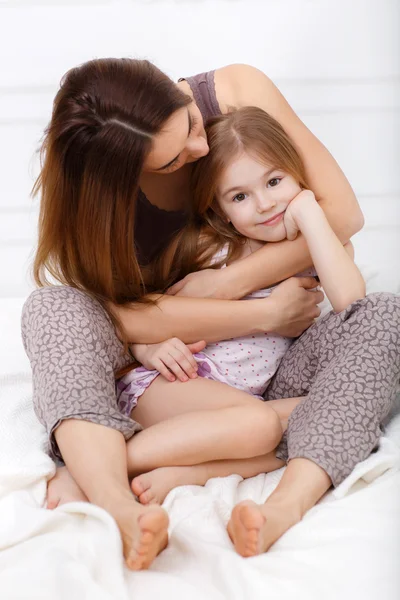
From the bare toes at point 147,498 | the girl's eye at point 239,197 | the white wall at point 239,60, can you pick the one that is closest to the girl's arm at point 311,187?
the girl's eye at point 239,197

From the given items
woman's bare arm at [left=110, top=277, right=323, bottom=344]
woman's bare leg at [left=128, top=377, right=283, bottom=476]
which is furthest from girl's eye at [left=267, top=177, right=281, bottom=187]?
woman's bare leg at [left=128, top=377, right=283, bottom=476]

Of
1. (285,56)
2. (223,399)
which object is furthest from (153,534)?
(285,56)

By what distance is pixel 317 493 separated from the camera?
3.97 feet

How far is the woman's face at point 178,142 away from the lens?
1403 millimetres

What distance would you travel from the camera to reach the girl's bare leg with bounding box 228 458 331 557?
3.48ft

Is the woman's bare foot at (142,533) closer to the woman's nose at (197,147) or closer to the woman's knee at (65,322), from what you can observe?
the woman's knee at (65,322)

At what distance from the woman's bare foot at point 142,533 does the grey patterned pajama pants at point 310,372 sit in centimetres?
21

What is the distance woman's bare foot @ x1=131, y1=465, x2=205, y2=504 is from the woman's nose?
0.54m

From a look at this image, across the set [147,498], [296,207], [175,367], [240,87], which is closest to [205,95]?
[240,87]

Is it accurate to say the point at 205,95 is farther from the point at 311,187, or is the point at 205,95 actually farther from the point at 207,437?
the point at 207,437

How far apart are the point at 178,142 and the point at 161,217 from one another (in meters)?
0.32

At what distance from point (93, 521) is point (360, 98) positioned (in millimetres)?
1786

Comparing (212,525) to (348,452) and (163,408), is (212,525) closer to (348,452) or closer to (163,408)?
(348,452)

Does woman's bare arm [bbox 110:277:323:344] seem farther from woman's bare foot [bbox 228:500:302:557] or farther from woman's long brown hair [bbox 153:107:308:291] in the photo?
woman's bare foot [bbox 228:500:302:557]
